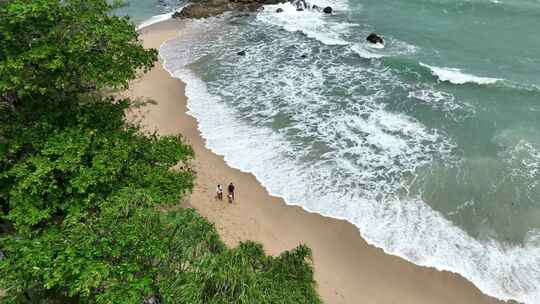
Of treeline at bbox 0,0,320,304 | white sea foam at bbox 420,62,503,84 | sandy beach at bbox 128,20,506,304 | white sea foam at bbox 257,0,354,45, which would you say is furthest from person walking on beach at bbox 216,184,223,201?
white sea foam at bbox 257,0,354,45

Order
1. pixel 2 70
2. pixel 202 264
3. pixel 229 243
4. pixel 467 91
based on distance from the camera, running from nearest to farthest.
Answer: pixel 202 264 < pixel 2 70 < pixel 229 243 < pixel 467 91

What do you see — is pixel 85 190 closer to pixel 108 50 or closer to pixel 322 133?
pixel 108 50

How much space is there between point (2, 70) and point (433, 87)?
29.0 meters

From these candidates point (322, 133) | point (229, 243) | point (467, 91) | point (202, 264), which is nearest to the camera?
point (202, 264)

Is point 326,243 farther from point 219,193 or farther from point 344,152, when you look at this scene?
point 344,152

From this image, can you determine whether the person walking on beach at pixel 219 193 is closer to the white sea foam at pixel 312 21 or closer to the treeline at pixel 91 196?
the treeline at pixel 91 196

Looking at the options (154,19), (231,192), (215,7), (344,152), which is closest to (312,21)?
(215,7)

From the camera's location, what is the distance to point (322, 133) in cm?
2652

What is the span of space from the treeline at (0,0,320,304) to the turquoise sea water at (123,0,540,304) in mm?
9670

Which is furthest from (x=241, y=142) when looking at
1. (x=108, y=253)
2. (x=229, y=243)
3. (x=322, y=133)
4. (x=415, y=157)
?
(x=108, y=253)

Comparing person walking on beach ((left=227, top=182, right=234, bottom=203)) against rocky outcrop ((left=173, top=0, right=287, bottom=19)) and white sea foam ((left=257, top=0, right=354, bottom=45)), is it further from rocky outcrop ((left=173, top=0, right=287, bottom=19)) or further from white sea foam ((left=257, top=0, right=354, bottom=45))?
rocky outcrop ((left=173, top=0, right=287, bottom=19))

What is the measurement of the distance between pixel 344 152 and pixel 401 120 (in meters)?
6.01

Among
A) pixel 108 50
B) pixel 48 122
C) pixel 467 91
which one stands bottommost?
pixel 467 91

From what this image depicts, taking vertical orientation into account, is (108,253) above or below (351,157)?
above
